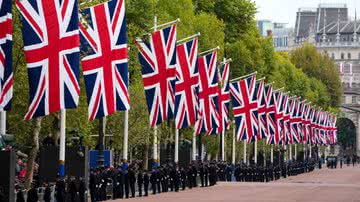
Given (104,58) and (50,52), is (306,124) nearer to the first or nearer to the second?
(104,58)

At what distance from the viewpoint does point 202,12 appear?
340 ft

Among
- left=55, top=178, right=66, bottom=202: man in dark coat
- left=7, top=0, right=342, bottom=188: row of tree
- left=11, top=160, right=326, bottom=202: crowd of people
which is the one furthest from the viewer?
left=7, top=0, right=342, bottom=188: row of tree

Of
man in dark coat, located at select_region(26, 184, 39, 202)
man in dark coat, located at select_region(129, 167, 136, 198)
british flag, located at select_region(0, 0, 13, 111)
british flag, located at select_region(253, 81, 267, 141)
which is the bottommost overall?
man in dark coat, located at select_region(26, 184, 39, 202)

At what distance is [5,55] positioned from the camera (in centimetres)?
3619

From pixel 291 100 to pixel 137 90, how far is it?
148ft

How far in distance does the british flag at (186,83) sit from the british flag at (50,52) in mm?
21526

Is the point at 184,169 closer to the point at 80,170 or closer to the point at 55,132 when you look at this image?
the point at 55,132

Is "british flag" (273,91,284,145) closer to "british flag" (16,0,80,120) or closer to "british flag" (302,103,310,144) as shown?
"british flag" (302,103,310,144)

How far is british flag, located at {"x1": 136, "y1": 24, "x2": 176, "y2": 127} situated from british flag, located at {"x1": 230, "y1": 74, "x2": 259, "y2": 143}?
22249 mm

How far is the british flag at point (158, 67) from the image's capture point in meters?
58.2

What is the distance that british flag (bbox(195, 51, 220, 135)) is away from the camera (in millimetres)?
70312

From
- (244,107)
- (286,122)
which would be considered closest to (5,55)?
(244,107)

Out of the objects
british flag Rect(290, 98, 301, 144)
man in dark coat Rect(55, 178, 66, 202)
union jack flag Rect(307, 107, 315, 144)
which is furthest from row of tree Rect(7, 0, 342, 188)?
british flag Rect(290, 98, 301, 144)

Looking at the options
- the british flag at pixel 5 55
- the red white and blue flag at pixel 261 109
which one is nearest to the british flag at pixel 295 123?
the red white and blue flag at pixel 261 109
